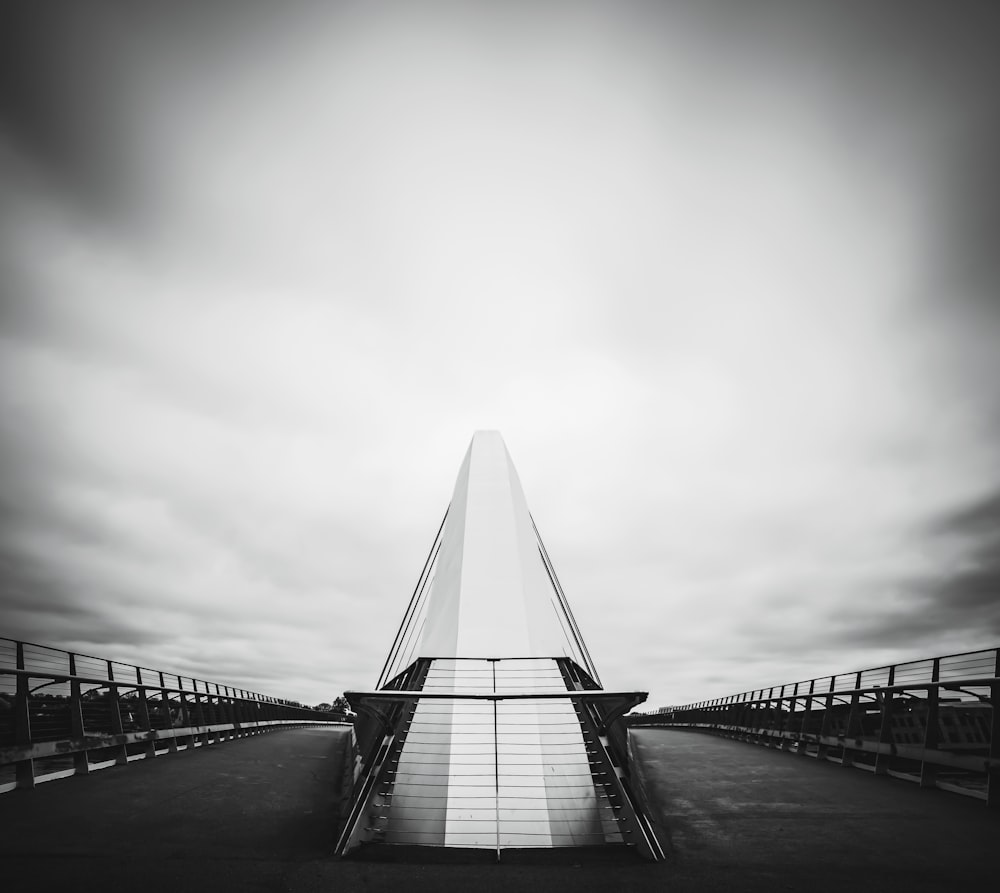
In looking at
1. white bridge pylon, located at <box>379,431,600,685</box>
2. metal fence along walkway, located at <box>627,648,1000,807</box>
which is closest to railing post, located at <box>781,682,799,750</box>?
metal fence along walkway, located at <box>627,648,1000,807</box>

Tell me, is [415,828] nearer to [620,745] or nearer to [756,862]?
[620,745]

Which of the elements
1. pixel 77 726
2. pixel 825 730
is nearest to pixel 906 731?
pixel 825 730

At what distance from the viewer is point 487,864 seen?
4664 mm

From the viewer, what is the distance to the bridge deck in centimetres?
409

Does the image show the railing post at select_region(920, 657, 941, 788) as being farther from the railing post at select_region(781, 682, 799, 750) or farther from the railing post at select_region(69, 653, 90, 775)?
the railing post at select_region(69, 653, 90, 775)

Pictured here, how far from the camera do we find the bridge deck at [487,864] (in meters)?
4.09

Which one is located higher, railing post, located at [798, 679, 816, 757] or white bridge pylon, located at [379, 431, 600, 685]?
white bridge pylon, located at [379, 431, 600, 685]

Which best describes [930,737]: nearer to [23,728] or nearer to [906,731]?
[906,731]

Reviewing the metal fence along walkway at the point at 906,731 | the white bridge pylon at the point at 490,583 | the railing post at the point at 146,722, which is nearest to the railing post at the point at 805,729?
the metal fence along walkway at the point at 906,731

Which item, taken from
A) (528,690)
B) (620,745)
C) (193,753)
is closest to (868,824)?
(620,745)

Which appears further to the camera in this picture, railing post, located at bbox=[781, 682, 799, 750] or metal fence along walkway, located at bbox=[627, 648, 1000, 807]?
railing post, located at bbox=[781, 682, 799, 750]

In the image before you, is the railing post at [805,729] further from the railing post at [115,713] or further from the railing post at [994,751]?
the railing post at [115,713]

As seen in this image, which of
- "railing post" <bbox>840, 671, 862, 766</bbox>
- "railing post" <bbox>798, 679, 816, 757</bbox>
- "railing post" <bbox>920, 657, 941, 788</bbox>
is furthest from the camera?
"railing post" <bbox>798, 679, 816, 757</bbox>

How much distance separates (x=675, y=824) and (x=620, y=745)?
114 centimetres
